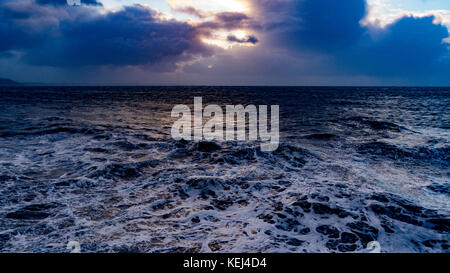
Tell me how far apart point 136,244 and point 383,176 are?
8.05 meters

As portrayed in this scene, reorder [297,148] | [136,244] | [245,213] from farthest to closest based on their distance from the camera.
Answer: [297,148] → [245,213] → [136,244]

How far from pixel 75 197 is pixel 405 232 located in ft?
25.4

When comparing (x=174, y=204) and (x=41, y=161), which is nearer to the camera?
(x=174, y=204)

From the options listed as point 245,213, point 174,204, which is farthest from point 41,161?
point 245,213

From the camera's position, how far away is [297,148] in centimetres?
1116

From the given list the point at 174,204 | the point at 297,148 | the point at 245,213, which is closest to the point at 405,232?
the point at 245,213

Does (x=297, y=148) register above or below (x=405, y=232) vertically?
above

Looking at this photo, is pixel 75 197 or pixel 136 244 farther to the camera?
pixel 75 197

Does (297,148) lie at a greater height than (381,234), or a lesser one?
greater

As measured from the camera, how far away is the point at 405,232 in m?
4.85
